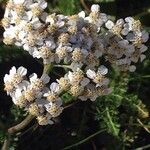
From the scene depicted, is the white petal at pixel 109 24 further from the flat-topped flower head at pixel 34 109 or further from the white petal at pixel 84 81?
the flat-topped flower head at pixel 34 109

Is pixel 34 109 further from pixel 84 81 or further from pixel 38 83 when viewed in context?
pixel 84 81

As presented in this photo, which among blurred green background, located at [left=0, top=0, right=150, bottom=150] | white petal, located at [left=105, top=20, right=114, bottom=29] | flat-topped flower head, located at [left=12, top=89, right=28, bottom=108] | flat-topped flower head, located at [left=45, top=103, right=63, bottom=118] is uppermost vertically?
white petal, located at [left=105, top=20, right=114, bottom=29]

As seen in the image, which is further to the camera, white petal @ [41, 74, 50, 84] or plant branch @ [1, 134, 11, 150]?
plant branch @ [1, 134, 11, 150]

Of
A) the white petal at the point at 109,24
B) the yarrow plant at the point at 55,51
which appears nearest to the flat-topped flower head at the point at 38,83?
the yarrow plant at the point at 55,51

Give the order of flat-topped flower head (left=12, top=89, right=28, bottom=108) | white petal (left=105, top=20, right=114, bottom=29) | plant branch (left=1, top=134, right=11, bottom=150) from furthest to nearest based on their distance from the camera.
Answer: plant branch (left=1, top=134, right=11, bottom=150)
white petal (left=105, top=20, right=114, bottom=29)
flat-topped flower head (left=12, top=89, right=28, bottom=108)

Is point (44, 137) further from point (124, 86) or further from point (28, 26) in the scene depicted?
point (28, 26)

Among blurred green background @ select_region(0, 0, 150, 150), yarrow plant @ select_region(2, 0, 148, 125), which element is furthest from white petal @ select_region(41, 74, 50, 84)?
blurred green background @ select_region(0, 0, 150, 150)

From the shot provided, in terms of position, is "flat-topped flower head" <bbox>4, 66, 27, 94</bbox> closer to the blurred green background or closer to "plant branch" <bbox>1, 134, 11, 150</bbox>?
"plant branch" <bbox>1, 134, 11, 150</bbox>
